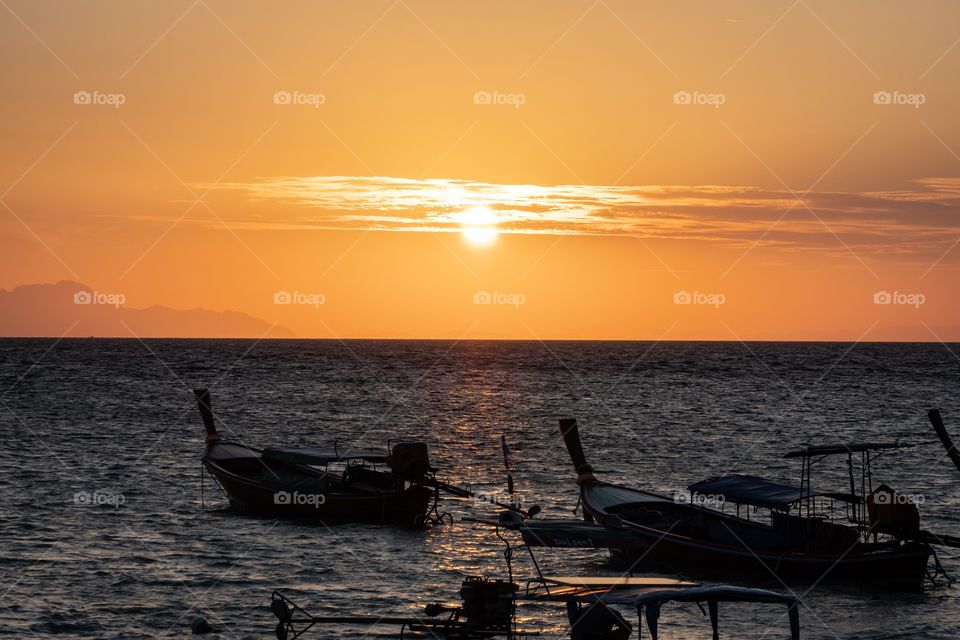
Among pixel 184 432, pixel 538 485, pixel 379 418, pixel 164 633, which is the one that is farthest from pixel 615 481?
pixel 379 418

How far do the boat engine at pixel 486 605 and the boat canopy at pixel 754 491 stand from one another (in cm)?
1249

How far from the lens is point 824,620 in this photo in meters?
32.8

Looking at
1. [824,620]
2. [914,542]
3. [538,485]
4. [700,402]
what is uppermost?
[700,402]

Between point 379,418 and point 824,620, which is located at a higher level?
point 379,418

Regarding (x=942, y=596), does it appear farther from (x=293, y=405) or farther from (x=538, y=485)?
(x=293, y=405)

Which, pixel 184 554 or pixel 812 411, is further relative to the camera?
pixel 812 411

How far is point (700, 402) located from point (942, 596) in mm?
93072

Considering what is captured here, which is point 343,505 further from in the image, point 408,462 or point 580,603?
point 580,603

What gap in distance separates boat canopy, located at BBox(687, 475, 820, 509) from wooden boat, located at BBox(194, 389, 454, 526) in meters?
11.3

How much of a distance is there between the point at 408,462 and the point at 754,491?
14.9m

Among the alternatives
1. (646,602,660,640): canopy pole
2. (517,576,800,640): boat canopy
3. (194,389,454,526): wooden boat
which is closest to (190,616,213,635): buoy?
(517,576,800,640): boat canopy

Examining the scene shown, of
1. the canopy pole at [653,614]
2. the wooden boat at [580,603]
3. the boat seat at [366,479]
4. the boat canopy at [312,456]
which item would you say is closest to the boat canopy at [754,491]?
the wooden boat at [580,603]

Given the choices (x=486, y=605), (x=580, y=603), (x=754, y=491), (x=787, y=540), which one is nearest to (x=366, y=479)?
(x=754, y=491)

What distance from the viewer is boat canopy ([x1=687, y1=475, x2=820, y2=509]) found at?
3706 cm
